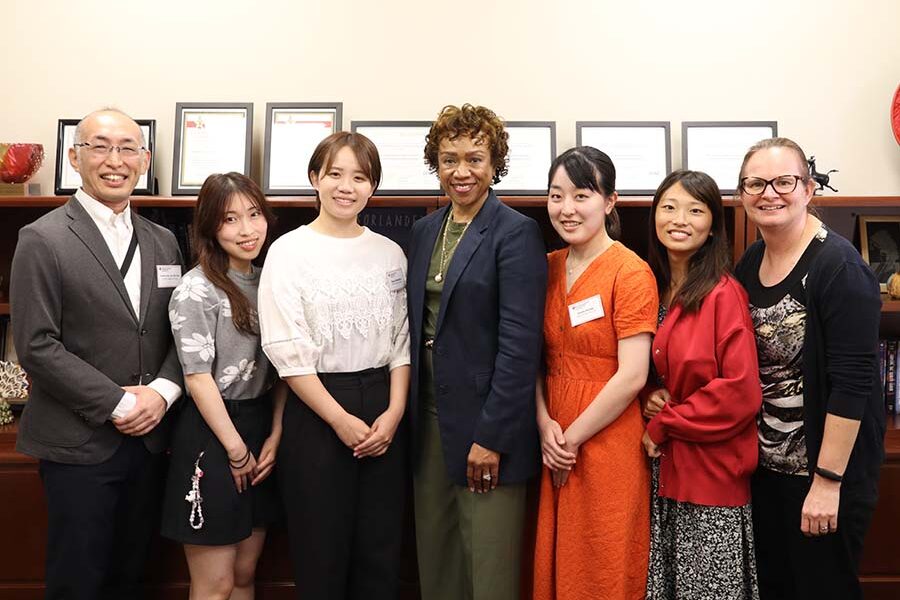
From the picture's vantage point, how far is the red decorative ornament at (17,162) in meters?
2.52

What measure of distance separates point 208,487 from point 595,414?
3.48ft

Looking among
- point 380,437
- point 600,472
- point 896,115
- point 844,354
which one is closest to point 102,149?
point 380,437

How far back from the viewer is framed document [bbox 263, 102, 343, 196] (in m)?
2.64

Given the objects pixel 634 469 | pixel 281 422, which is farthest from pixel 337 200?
pixel 634 469

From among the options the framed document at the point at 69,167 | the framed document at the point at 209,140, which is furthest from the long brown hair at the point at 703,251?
the framed document at the point at 69,167

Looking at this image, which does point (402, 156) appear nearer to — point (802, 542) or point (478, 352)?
point (478, 352)

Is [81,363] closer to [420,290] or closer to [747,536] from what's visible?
[420,290]

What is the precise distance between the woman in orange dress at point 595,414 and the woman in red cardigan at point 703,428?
65mm

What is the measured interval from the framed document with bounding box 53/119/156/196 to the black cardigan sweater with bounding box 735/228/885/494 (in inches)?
93.6

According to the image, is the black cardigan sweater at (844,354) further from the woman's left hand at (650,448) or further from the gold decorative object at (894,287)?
the gold decorative object at (894,287)

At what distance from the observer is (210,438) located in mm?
1822

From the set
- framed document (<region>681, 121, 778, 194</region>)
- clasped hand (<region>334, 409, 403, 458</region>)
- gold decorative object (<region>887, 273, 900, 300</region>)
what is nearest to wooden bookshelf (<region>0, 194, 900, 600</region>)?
gold decorative object (<region>887, 273, 900, 300</region>)

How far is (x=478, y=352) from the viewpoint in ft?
5.93

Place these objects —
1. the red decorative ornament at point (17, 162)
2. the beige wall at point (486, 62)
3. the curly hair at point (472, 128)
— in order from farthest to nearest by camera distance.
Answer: the beige wall at point (486, 62)
the red decorative ornament at point (17, 162)
the curly hair at point (472, 128)
